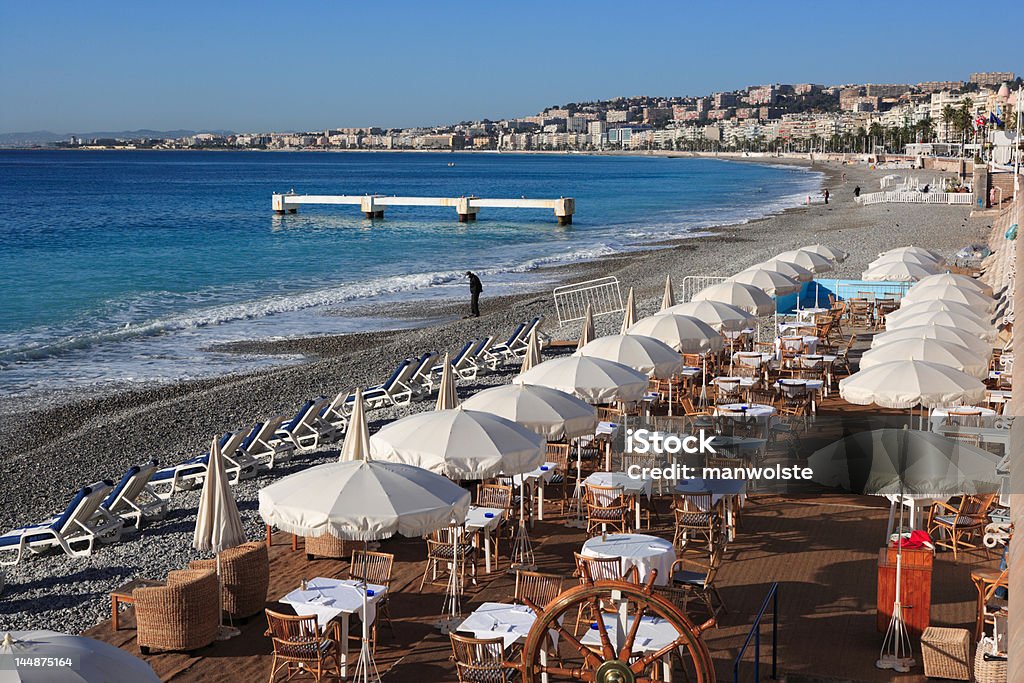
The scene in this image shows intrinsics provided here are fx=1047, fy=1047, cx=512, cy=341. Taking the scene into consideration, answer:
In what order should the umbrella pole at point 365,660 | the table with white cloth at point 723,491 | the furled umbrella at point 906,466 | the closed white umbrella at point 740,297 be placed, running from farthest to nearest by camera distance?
the closed white umbrella at point 740,297 < the table with white cloth at point 723,491 < the umbrella pole at point 365,660 < the furled umbrella at point 906,466

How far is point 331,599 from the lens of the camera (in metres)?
6.95

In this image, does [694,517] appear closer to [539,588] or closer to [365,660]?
[539,588]

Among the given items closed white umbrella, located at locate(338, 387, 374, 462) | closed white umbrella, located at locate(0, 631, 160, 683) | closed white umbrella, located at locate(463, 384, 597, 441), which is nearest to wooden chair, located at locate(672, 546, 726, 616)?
closed white umbrella, located at locate(463, 384, 597, 441)

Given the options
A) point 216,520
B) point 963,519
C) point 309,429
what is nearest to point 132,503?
point 309,429

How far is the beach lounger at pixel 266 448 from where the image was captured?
12773 millimetres

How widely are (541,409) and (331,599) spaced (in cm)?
292

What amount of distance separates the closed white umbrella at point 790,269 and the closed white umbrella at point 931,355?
7563 mm

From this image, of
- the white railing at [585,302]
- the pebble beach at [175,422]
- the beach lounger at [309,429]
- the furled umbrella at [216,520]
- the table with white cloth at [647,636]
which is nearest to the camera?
the table with white cloth at [647,636]

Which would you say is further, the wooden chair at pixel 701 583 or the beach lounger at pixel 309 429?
the beach lounger at pixel 309 429

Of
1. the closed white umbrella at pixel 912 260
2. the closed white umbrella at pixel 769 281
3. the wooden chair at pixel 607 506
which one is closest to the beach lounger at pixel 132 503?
the wooden chair at pixel 607 506

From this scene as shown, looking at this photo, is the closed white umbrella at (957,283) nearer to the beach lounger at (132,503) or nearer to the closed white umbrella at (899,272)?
the closed white umbrella at (899,272)

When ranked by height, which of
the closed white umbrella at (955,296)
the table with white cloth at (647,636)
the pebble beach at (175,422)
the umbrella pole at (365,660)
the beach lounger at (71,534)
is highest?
the closed white umbrella at (955,296)

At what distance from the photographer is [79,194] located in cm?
9588

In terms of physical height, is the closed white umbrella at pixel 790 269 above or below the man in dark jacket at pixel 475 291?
above
